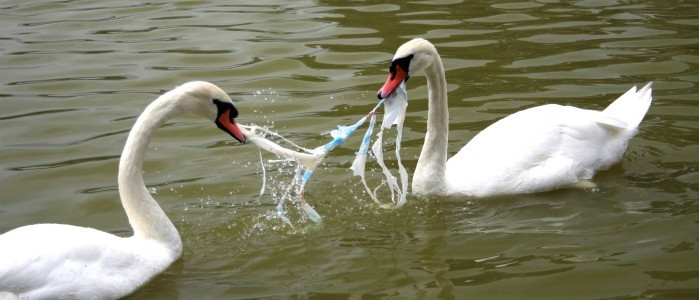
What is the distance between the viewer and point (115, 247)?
5.79 metres

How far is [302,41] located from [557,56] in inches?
108

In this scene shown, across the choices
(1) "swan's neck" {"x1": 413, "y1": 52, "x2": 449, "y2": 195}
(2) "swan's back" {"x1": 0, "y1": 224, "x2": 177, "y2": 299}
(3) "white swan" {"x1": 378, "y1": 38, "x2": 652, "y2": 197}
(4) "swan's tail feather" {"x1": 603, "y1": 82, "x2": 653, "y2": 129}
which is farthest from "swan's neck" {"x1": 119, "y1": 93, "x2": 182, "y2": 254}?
(4) "swan's tail feather" {"x1": 603, "y1": 82, "x2": 653, "y2": 129}

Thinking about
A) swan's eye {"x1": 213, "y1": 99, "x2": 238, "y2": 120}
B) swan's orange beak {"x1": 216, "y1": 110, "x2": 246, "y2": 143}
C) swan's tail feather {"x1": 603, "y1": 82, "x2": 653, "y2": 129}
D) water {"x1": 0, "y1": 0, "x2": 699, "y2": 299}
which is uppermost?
swan's eye {"x1": 213, "y1": 99, "x2": 238, "y2": 120}

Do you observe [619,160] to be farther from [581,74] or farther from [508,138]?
[581,74]

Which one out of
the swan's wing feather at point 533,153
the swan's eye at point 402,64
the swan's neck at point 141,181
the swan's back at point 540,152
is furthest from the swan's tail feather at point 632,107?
the swan's neck at point 141,181

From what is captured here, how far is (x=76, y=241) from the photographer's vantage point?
5605 millimetres

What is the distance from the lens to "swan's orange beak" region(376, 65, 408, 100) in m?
6.65

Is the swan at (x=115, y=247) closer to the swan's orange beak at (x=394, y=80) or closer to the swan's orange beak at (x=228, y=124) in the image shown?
the swan's orange beak at (x=228, y=124)

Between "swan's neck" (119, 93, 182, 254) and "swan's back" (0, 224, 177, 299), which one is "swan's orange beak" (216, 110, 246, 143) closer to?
"swan's neck" (119, 93, 182, 254)

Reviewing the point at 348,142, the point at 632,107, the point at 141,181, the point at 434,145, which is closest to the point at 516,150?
the point at 434,145

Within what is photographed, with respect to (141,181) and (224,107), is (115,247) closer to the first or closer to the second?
(141,181)

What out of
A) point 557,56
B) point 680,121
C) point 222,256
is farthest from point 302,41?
point 222,256

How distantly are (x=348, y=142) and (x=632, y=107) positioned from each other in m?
2.22

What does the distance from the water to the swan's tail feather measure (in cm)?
31
